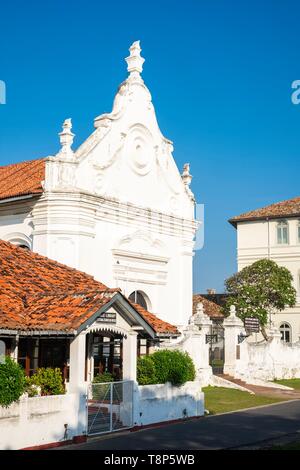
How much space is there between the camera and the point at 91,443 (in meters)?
15.4

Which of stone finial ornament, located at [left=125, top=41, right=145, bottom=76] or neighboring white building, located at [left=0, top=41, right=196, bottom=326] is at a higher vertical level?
stone finial ornament, located at [left=125, top=41, right=145, bottom=76]

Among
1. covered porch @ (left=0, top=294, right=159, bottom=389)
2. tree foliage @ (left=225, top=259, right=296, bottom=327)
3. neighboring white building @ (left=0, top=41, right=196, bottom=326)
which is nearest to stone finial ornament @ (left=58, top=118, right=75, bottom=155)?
neighboring white building @ (left=0, top=41, right=196, bottom=326)

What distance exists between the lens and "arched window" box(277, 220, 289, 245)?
54.2 meters

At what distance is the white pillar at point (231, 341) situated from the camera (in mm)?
32362

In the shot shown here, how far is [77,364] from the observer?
15.9 m

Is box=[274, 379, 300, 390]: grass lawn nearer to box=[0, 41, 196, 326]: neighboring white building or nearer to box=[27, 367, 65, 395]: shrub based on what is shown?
box=[0, 41, 196, 326]: neighboring white building

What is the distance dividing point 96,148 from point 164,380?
12.1 meters

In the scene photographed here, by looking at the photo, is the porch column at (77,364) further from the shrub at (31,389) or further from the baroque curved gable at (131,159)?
the baroque curved gable at (131,159)

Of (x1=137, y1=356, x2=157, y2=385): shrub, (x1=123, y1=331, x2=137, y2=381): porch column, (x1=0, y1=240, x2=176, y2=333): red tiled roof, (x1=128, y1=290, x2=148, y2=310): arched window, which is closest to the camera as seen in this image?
(x1=0, y1=240, x2=176, y2=333): red tiled roof

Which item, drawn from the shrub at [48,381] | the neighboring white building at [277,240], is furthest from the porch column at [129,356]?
the neighboring white building at [277,240]

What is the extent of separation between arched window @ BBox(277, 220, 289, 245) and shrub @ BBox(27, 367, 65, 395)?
39.9m

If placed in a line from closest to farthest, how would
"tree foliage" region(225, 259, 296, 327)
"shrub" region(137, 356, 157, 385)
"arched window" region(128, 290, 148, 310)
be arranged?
"shrub" region(137, 356, 157, 385)
"arched window" region(128, 290, 148, 310)
"tree foliage" region(225, 259, 296, 327)

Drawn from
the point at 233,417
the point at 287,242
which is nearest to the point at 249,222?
the point at 287,242

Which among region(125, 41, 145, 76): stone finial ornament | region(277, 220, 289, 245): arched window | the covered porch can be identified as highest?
region(125, 41, 145, 76): stone finial ornament
